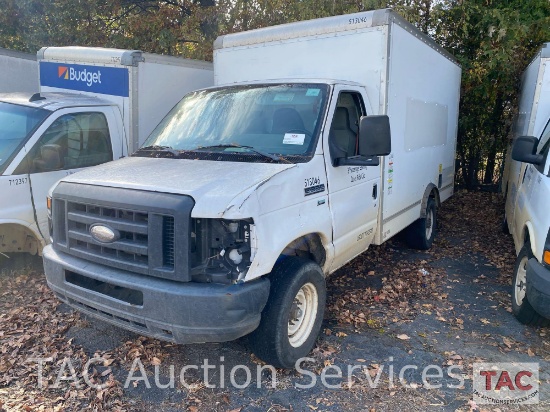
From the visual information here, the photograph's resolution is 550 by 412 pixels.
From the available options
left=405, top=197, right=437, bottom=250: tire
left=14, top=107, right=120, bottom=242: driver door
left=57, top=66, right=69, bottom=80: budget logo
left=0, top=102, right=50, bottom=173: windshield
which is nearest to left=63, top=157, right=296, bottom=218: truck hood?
left=14, top=107, right=120, bottom=242: driver door

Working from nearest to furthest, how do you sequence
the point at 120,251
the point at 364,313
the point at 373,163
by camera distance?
the point at 120,251 → the point at 373,163 → the point at 364,313

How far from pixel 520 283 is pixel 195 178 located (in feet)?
11.8

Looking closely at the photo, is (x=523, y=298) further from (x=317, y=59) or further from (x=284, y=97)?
(x=317, y=59)

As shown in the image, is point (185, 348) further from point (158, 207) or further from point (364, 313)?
point (364, 313)

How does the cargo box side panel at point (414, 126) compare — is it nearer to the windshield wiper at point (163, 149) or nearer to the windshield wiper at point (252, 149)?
the windshield wiper at point (252, 149)

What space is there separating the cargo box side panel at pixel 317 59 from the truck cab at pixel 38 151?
1.73 metres

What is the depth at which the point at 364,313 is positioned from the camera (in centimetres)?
495

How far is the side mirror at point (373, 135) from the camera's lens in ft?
13.5

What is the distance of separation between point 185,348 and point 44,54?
16.7ft

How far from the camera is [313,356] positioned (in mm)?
4059

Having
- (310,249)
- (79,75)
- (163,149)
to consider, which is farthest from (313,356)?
(79,75)

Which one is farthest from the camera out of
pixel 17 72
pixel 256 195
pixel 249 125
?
pixel 17 72

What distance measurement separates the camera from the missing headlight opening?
3178 mm

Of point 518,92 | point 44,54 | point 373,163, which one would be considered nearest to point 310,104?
point 373,163
